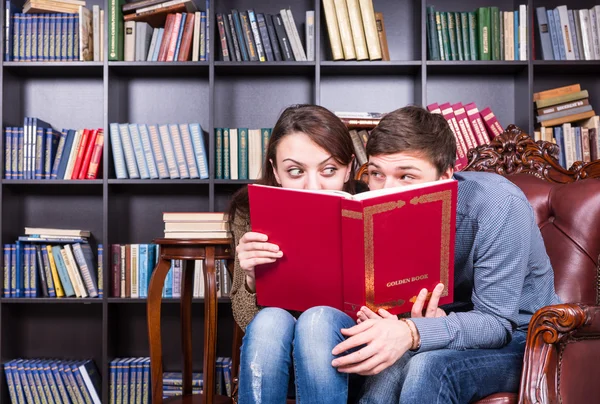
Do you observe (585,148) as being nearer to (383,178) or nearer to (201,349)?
(383,178)

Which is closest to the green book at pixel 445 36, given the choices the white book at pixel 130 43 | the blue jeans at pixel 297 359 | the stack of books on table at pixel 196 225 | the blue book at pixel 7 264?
the stack of books on table at pixel 196 225

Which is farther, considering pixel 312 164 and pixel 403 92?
pixel 403 92

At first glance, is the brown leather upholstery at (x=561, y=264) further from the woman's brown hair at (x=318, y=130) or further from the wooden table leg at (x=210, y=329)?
the wooden table leg at (x=210, y=329)

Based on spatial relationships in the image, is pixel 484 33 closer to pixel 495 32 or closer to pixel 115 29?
pixel 495 32

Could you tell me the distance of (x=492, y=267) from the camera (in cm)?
120

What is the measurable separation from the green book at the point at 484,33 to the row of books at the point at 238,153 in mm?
1001

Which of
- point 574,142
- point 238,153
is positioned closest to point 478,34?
point 574,142

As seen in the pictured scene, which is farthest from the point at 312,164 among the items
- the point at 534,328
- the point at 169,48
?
the point at 169,48

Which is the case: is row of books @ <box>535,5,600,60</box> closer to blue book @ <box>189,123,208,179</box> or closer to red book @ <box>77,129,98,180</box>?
blue book @ <box>189,123,208,179</box>

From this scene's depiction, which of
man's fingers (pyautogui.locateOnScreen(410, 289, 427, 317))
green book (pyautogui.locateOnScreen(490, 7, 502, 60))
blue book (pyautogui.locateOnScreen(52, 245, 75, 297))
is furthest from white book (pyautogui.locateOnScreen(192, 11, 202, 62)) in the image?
man's fingers (pyautogui.locateOnScreen(410, 289, 427, 317))

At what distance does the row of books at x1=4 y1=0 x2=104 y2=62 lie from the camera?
8.75 feet

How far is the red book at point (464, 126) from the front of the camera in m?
2.56

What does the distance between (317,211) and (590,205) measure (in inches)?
35.1

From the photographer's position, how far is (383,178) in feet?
4.43
